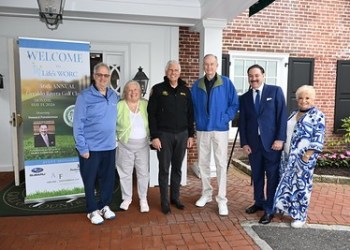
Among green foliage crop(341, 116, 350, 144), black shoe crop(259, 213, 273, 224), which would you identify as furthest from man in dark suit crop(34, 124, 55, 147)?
green foliage crop(341, 116, 350, 144)

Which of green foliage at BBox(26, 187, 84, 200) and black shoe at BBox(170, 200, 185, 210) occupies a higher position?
green foliage at BBox(26, 187, 84, 200)

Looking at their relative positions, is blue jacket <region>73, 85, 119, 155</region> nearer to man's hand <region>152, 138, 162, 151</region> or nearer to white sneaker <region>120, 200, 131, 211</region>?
man's hand <region>152, 138, 162, 151</region>

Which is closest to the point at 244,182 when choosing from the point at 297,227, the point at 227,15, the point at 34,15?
the point at 297,227

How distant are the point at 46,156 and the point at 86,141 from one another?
1.05 m

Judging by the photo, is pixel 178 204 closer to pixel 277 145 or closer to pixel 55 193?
pixel 277 145

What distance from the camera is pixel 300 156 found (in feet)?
10.4

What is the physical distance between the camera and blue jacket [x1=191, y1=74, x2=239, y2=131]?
137 inches

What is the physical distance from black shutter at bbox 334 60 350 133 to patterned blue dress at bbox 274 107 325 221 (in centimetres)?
425

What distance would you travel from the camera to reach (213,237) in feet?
10.1

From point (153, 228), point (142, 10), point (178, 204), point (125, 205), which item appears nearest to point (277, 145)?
point (178, 204)

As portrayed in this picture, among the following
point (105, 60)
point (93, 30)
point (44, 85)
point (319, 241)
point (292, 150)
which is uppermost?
point (93, 30)

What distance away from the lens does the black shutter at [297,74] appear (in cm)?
655

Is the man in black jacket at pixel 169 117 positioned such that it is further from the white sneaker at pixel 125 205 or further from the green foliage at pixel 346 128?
the green foliage at pixel 346 128

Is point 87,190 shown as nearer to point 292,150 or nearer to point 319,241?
point 292,150
